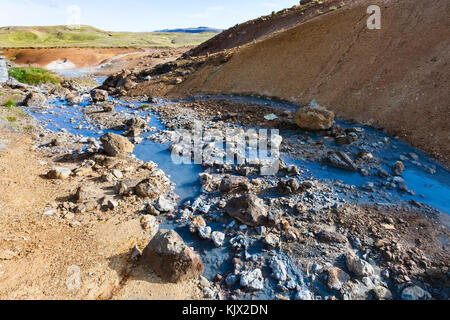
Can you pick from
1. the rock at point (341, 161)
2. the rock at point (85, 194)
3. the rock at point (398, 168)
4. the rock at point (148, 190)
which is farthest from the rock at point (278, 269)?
the rock at point (398, 168)

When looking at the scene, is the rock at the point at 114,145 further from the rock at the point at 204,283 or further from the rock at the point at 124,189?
the rock at the point at 204,283

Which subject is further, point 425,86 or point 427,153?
point 425,86

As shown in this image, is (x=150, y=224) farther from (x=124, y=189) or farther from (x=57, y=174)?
(x=57, y=174)

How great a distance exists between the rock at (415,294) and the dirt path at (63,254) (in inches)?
173

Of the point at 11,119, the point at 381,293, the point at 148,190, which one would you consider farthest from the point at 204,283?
the point at 11,119

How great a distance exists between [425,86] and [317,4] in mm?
19180

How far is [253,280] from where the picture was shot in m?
5.60

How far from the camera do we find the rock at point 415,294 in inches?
208

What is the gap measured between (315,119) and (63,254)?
39.0 feet

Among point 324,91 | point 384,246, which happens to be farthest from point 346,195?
point 324,91

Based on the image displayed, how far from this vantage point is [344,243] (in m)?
6.61

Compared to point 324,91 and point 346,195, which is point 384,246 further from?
point 324,91
